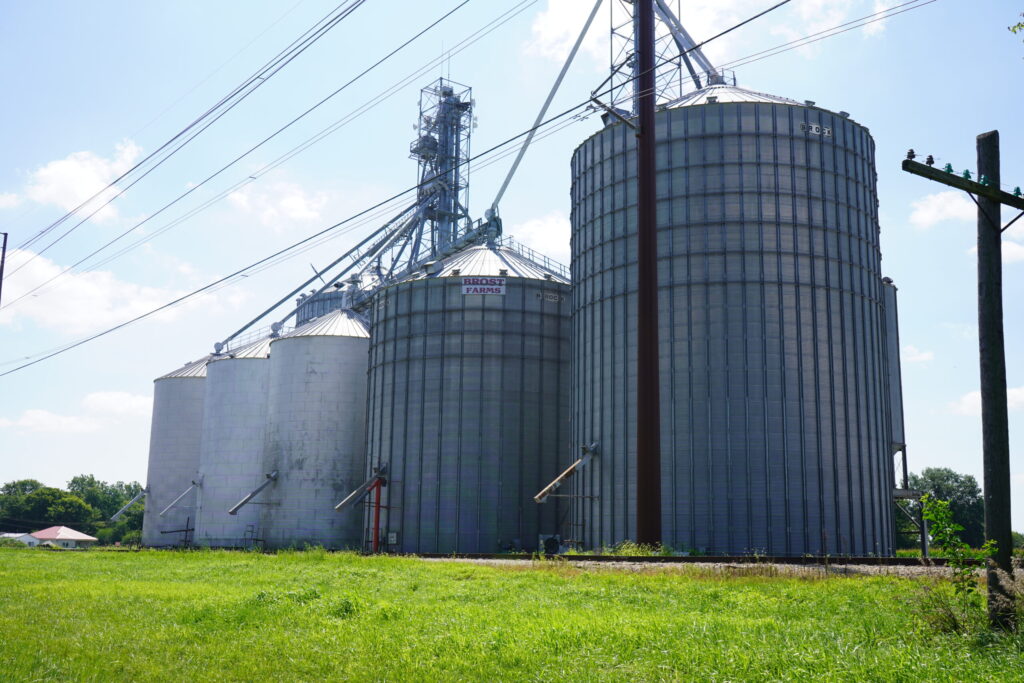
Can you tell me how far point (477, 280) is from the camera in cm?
5162

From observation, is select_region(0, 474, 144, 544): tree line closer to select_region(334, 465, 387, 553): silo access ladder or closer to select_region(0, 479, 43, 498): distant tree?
select_region(0, 479, 43, 498): distant tree

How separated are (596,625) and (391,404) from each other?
38.4 metres

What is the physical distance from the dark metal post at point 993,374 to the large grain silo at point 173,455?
6587 centimetres

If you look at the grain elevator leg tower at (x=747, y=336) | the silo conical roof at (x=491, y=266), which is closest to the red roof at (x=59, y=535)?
the silo conical roof at (x=491, y=266)

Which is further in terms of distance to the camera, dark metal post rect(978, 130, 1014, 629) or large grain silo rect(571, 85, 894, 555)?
large grain silo rect(571, 85, 894, 555)

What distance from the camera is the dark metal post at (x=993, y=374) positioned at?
13.4 meters

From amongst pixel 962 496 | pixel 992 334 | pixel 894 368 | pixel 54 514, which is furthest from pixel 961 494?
pixel 54 514

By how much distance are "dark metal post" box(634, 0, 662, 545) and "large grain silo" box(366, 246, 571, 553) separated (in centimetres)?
1549

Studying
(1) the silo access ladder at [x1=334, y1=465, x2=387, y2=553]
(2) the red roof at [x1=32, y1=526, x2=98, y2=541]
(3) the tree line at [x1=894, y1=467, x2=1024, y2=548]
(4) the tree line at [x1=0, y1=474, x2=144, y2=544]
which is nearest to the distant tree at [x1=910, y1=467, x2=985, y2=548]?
(3) the tree line at [x1=894, y1=467, x2=1024, y2=548]

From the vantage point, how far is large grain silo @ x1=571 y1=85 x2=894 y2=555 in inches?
1458

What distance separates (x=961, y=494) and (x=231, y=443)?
7204 cm

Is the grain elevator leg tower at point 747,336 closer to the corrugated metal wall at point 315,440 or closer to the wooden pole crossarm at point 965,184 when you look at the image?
the corrugated metal wall at point 315,440

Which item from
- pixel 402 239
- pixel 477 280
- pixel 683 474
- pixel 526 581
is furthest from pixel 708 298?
pixel 402 239

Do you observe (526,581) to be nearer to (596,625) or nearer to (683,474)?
(596,625)
